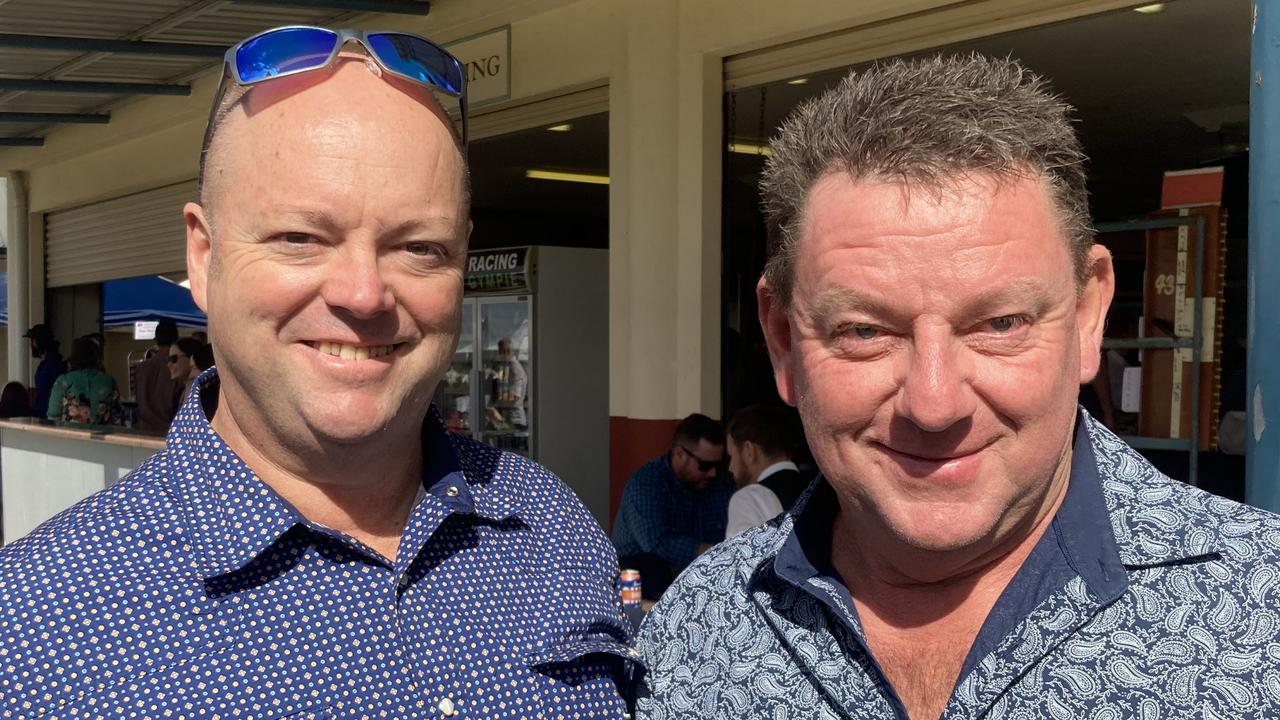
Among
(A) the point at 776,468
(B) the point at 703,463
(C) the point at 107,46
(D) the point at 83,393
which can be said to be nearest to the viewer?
(A) the point at 776,468

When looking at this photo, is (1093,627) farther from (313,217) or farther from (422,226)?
(313,217)

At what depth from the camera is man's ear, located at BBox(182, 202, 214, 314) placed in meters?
1.67

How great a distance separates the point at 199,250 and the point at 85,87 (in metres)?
9.85

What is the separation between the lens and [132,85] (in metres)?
10.5

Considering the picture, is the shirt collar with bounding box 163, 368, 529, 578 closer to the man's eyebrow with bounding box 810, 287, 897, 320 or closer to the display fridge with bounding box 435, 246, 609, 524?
the man's eyebrow with bounding box 810, 287, 897, 320

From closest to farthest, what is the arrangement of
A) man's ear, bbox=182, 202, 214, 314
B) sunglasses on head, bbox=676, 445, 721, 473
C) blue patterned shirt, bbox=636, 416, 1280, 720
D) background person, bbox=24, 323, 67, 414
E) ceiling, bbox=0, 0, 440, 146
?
blue patterned shirt, bbox=636, 416, 1280, 720
man's ear, bbox=182, 202, 214, 314
sunglasses on head, bbox=676, 445, 721, 473
ceiling, bbox=0, 0, 440, 146
background person, bbox=24, 323, 67, 414

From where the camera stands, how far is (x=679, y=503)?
6074 mm

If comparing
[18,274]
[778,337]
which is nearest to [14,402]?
[18,274]

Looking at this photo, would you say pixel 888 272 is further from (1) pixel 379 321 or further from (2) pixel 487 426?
(2) pixel 487 426

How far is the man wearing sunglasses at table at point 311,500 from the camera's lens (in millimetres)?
1449

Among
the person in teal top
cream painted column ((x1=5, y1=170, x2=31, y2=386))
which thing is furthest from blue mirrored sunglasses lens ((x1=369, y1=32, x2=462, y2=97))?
cream painted column ((x1=5, y1=170, x2=31, y2=386))

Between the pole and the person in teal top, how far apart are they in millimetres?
9547

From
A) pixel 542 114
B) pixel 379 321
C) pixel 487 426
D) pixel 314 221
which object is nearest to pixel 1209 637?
pixel 379 321

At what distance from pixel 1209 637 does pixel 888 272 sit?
55 centimetres
